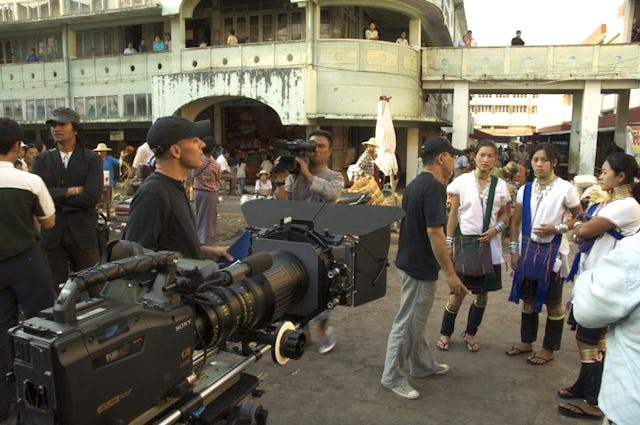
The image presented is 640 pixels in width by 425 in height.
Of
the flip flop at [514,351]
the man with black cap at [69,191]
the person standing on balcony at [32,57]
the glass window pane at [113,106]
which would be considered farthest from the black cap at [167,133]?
the person standing on balcony at [32,57]

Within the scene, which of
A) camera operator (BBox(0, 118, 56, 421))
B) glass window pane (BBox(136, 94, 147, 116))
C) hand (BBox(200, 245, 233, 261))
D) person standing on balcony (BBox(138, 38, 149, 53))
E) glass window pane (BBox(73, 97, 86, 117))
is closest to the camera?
hand (BBox(200, 245, 233, 261))

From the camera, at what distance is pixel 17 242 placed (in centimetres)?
288

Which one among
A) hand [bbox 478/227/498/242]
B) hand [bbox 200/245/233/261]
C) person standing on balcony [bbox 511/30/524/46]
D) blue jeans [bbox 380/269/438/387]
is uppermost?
person standing on balcony [bbox 511/30/524/46]

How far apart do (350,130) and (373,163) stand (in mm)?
10061

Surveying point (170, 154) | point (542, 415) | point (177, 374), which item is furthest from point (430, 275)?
point (177, 374)

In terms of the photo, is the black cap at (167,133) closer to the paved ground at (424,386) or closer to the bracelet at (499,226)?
the paved ground at (424,386)

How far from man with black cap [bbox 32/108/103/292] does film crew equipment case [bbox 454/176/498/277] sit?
9.31 ft

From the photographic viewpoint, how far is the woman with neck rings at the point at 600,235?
3205mm

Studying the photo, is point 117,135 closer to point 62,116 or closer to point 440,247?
point 62,116

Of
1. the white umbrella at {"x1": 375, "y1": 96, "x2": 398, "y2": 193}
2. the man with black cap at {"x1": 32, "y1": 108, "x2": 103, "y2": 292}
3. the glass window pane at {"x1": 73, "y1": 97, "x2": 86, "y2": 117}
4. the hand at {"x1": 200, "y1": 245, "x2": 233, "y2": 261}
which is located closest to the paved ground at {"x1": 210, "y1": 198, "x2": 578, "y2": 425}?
the hand at {"x1": 200, "y1": 245, "x2": 233, "y2": 261}

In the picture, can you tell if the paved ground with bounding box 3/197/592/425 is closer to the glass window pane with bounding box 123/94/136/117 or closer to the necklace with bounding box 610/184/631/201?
the necklace with bounding box 610/184/631/201

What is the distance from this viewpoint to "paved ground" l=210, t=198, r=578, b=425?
10.3ft

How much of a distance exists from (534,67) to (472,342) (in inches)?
596

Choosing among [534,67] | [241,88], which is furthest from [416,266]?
[534,67]
